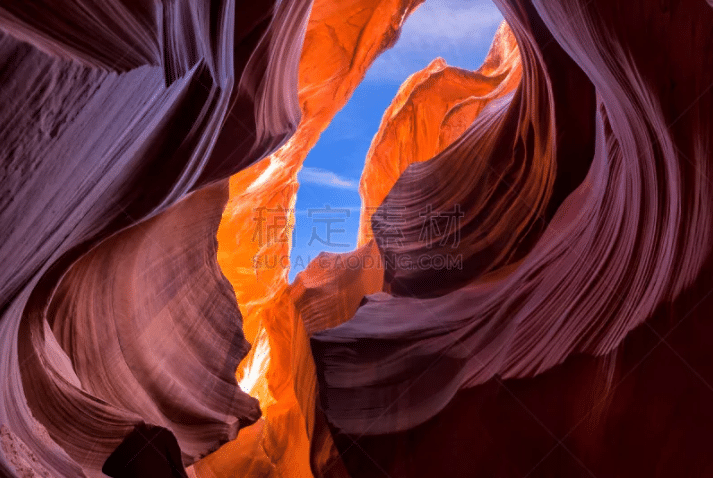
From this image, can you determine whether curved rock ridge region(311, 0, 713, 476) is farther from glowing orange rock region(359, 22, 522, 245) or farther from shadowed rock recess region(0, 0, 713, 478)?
glowing orange rock region(359, 22, 522, 245)

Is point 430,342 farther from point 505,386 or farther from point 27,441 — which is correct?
point 27,441

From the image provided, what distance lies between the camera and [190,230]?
445 centimetres

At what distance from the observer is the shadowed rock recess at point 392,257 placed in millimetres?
1627

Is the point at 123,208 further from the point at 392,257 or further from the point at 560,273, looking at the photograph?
the point at 392,257

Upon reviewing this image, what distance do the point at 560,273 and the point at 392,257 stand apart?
2.14 m

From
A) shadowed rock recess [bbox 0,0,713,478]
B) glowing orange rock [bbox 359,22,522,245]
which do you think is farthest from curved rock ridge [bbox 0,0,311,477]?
glowing orange rock [bbox 359,22,522,245]

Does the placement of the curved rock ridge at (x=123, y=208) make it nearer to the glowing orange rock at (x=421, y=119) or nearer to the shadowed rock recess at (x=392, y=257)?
the shadowed rock recess at (x=392, y=257)

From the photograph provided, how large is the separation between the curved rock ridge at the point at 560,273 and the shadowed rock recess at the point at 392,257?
0.05 ft

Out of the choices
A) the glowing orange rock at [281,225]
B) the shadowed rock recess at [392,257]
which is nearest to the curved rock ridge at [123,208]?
the shadowed rock recess at [392,257]

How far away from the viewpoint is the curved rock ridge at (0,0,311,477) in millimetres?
1339

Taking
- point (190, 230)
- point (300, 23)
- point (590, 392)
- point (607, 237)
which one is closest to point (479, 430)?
point (590, 392)

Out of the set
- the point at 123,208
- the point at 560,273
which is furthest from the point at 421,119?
the point at 123,208

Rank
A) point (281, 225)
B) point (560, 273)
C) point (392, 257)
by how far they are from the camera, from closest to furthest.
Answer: point (560, 273)
point (392, 257)
point (281, 225)

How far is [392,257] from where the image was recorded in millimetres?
5309
